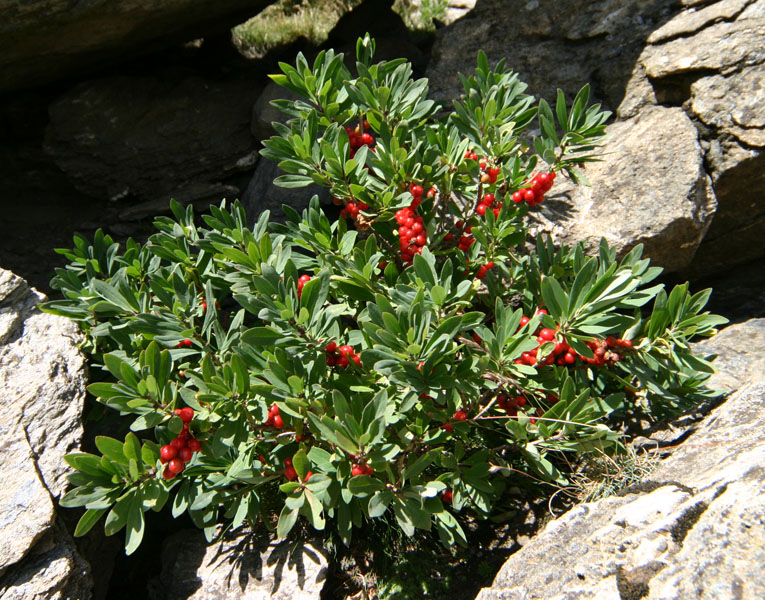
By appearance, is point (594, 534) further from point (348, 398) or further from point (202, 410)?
point (202, 410)

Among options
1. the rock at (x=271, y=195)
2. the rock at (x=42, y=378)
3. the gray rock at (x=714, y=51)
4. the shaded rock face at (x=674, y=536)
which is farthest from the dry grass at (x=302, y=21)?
the shaded rock face at (x=674, y=536)

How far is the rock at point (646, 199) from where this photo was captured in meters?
3.42

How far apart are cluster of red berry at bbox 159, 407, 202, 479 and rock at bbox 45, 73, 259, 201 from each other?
104 inches

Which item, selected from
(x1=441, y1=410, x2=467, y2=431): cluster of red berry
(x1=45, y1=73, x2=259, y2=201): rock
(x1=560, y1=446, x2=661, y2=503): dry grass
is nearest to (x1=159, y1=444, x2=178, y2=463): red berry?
(x1=441, y1=410, x2=467, y2=431): cluster of red berry

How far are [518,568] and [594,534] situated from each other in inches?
12.1

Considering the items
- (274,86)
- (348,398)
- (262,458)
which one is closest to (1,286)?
(262,458)

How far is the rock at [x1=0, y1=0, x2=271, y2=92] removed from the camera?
12.2ft

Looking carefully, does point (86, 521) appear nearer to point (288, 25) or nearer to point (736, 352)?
point (736, 352)

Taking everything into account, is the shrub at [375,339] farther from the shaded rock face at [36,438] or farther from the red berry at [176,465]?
the shaded rock face at [36,438]

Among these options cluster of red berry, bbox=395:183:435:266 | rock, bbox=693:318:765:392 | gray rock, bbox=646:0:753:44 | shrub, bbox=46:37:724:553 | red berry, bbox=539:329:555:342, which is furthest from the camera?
gray rock, bbox=646:0:753:44

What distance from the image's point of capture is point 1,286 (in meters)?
2.97

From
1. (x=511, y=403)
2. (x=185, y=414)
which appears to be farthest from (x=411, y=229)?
(x=185, y=414)

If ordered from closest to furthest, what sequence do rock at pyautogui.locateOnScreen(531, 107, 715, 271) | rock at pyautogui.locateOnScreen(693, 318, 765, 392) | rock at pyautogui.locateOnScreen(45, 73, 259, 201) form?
rock at pyautogui.locateOnScreen(693, 318, 765, 392) → rock at pyautogui.locateOnScreen(531, 107, 715, 271) → rock at pyautogui.locateOnScreen(45, 73, 259, 201)

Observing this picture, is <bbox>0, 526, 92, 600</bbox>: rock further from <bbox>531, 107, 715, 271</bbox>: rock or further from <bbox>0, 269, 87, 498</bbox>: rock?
<bbox>531, 107, 715, 271</bbox>: rock
